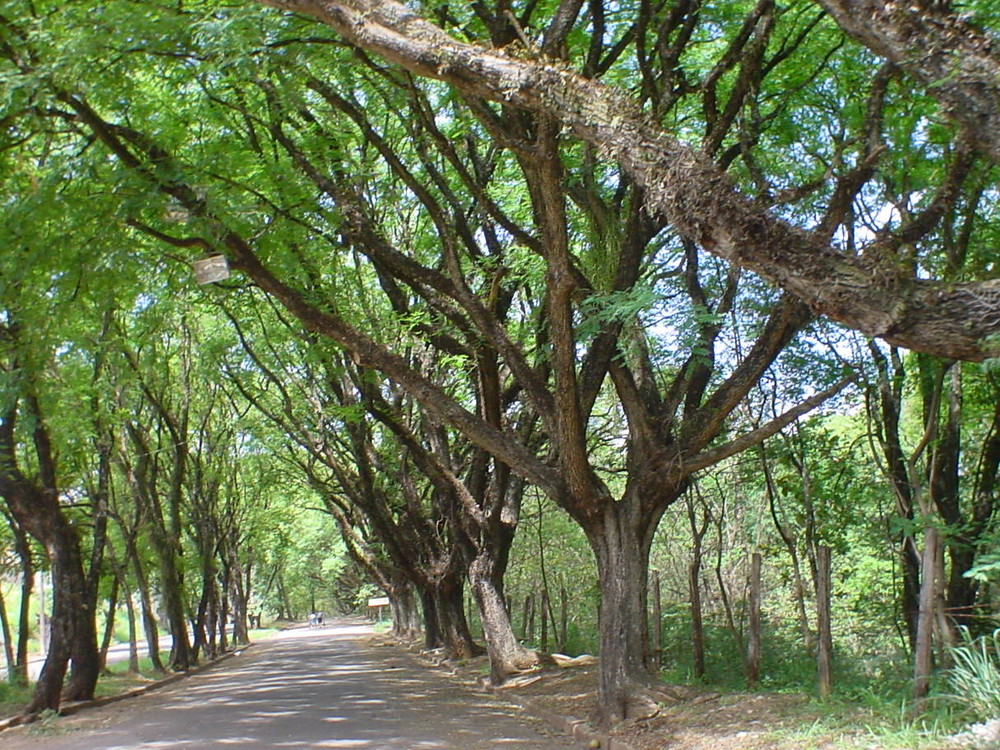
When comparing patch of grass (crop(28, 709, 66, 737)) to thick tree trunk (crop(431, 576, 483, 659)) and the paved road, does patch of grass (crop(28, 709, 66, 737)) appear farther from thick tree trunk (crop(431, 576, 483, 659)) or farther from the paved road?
thick tree trunk (crop(431, 576, 483, 659))

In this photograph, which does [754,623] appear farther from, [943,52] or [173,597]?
[173,597]

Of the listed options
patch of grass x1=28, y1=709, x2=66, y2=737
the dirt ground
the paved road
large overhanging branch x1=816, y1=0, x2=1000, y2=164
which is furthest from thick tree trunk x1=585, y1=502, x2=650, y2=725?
patch of grass x1=28, y1=709, x2=66, y2=737

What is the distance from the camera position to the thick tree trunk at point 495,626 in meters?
15.8

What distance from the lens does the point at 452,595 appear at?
71.8 feet

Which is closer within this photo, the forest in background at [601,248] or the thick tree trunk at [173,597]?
the forest in background at [601,248]

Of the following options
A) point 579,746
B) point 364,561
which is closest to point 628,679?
point 579,746


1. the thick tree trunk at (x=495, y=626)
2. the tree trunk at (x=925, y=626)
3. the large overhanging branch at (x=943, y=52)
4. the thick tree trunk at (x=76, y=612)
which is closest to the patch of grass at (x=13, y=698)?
the thick tree trunk at (x=76, y=612)

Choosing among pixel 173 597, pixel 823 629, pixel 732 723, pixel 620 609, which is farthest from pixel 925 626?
pixel 173 597

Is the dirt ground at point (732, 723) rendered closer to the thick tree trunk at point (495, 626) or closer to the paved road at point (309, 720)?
the paved road at point (309, 720)

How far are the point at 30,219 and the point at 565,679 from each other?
944 centimetres

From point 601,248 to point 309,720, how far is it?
285 inches

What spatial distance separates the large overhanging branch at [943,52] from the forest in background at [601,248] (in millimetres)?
15

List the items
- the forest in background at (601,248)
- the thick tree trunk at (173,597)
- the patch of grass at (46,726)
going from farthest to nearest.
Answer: the thick tree trunk at (173,597) → the patch of grass at (46,726) → the forest in background at (601,248)

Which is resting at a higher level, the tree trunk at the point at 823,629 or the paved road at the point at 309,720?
the tree trunk at the point at 823,629
